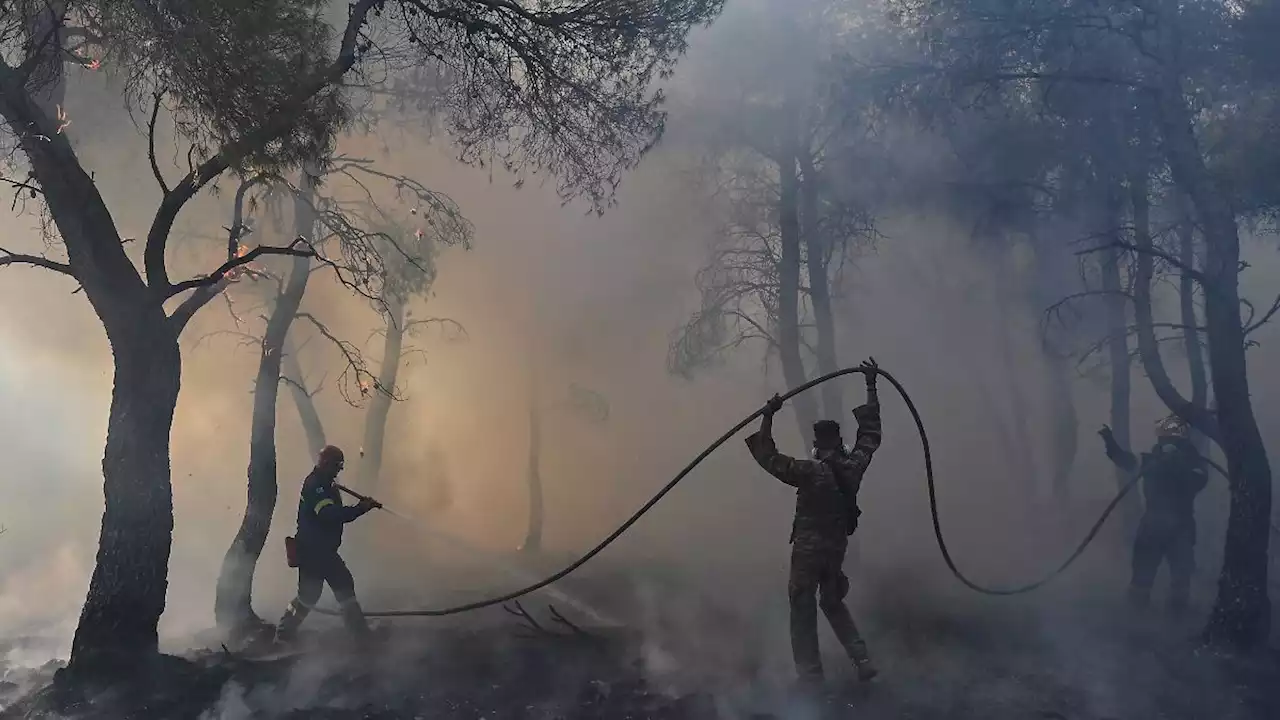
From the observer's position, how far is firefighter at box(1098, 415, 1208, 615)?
8.37 meters

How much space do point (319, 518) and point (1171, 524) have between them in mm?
7574

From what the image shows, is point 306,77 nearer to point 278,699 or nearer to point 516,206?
point 278,699

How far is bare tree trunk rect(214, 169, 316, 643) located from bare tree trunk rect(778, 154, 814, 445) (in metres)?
5.46

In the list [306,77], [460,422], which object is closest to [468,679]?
[306,77]

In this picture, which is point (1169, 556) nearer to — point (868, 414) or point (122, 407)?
point (868, 414)

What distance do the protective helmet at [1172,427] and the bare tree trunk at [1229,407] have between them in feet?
4.99

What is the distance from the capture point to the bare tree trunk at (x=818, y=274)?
446 inches

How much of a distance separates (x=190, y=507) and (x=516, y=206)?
10189mm

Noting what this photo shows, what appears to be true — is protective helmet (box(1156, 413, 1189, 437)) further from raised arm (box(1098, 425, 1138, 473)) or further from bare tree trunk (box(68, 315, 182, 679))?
bare tree trunk (box(68, 315, 182, 679))

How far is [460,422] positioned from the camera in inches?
785

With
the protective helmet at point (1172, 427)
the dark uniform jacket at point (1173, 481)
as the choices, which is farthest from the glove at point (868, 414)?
the protective helmet at point (1172, 427)

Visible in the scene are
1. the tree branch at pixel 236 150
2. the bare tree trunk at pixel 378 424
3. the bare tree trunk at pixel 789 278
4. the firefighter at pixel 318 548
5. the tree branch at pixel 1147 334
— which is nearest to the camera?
the tree branch at pixel 236 150

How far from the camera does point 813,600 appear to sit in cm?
571

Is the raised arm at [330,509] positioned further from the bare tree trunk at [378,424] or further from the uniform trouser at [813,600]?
the bare tree trunk at [378,424]
